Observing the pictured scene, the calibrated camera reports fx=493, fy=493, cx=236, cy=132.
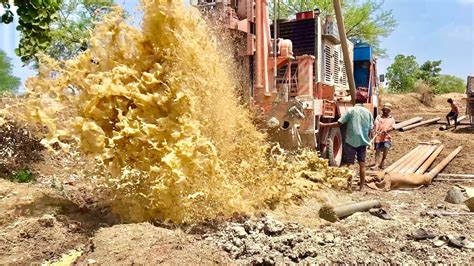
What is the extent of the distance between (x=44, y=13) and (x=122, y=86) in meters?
2.56

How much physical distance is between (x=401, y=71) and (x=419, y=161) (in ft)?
109

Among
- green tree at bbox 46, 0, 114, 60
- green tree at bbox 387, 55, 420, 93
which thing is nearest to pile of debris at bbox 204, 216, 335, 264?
green tree at bbox 46, 0, 114, 60

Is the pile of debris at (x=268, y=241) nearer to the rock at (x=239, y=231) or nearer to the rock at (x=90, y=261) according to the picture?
the rock at (x=239, y=231)

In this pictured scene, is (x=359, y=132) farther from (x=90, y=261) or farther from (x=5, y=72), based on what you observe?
(x=5, y=72)

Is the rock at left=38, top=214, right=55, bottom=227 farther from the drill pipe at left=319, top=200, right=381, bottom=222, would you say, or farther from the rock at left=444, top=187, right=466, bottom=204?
the rock at left=444, top=187, right=466, bottom=204

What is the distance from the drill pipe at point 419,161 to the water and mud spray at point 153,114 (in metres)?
4.73

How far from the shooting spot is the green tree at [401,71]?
41.1 m

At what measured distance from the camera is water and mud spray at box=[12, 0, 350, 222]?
4914 millimetres

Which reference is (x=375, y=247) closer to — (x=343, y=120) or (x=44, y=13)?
(x=343, y=120)

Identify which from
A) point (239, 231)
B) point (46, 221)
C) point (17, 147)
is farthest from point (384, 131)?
point (46, 221)

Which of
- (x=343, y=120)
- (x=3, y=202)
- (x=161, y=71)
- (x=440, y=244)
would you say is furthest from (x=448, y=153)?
(x=3, y=202)

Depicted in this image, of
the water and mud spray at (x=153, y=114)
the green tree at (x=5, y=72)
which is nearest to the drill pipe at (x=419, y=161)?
the water and mud spray at (x=153, y=114)

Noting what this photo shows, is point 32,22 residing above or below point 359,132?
above

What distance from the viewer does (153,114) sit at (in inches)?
204
